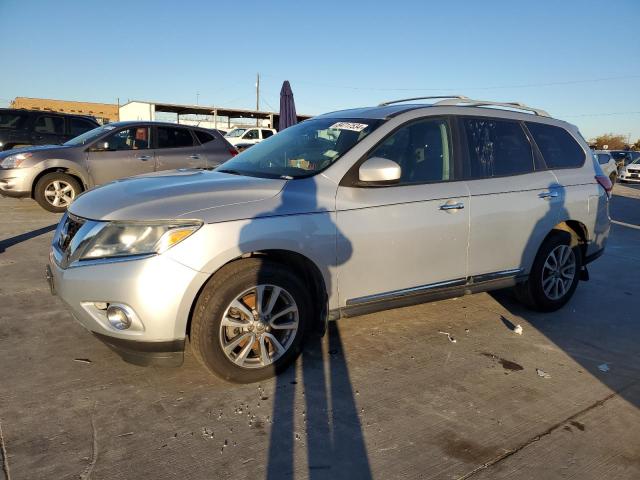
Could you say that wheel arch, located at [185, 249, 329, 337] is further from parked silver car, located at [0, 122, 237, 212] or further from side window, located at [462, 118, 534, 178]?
parked silver car, located at [0, 122, 237, 212]

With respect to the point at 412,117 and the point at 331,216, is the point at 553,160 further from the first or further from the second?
the point at 331,216

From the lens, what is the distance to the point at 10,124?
10766mm

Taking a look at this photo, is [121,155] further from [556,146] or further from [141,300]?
[556,146]

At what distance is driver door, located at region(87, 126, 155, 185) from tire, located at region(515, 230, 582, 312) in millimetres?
6623

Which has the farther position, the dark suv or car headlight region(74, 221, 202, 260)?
the dark suv

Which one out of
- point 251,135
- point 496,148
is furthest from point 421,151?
point 251,135

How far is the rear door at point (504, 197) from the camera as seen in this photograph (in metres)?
3.79

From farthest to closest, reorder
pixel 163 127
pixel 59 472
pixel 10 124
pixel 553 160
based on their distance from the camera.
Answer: pixel 10 124 → pixel 163 127 → pixel 553 160 → pixel 59 472

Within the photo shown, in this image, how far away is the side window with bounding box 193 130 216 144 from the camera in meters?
9.17

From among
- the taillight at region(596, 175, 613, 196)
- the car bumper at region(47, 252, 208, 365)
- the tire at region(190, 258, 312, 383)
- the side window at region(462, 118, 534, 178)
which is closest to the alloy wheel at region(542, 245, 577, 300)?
the taillight at region(596, 175, 613, 196)

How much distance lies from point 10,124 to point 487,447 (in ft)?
39.0

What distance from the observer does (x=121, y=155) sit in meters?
8.52

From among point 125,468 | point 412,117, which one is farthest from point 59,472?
point 412,117

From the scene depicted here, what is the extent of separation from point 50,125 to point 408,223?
34.6ft
